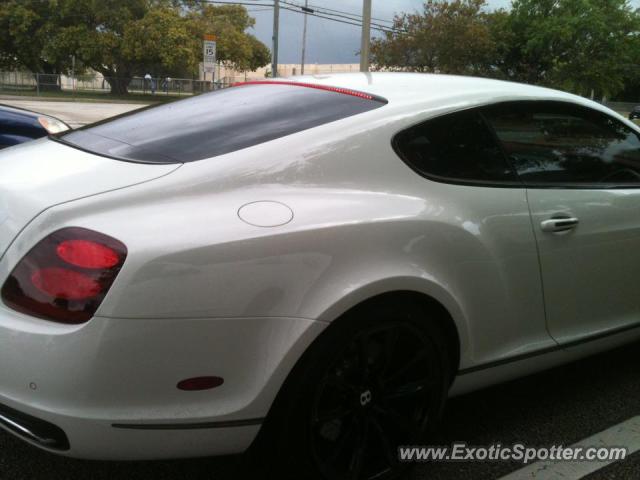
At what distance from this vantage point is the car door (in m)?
2.53

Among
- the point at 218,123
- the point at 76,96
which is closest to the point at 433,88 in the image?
the point at 218,123

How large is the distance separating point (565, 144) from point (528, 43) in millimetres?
42013

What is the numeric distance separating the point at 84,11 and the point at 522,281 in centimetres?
4733

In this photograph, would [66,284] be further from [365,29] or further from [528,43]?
[528,43]

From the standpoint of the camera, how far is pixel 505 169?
8.30 feet

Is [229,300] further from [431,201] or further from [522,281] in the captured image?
[522,281]

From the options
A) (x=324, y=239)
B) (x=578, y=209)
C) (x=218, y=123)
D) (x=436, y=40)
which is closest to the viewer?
(x=324, y=239)

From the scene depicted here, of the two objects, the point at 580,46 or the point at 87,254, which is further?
the point at 580,46

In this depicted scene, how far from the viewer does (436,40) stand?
114 ft

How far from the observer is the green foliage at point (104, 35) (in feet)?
139

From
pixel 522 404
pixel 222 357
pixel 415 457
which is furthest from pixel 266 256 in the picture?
pixel 522 404

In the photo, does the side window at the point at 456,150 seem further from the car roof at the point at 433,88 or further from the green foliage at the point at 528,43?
the green foliage at the point at 528,43

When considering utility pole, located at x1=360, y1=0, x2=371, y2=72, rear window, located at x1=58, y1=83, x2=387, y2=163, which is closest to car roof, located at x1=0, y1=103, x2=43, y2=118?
rear window, located at x1=58, y1=83, x2=387, y2=163

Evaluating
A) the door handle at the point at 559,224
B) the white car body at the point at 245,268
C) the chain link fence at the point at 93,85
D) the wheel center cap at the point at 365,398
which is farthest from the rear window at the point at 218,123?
the chain link fence at the point at 93,85
